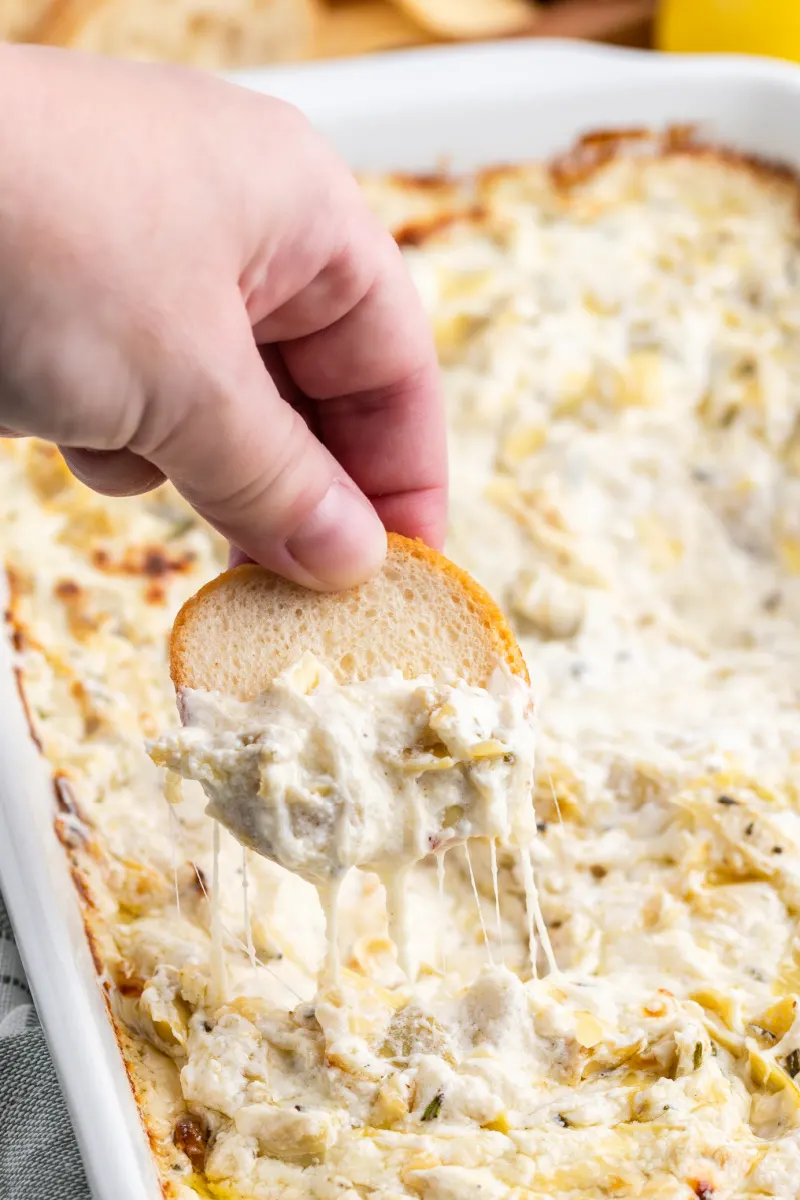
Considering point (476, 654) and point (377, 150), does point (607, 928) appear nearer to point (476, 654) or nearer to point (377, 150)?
point (476, 654)

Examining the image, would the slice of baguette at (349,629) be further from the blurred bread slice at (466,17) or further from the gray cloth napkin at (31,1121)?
the blurred bread slice at (466,17)

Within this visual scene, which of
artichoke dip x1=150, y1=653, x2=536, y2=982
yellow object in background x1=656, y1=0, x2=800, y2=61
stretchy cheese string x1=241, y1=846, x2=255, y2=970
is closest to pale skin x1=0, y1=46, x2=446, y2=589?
artichoke dip x1=150, y1=653, x2=536, y2=982

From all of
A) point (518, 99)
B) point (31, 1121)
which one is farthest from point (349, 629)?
point (518, 99)

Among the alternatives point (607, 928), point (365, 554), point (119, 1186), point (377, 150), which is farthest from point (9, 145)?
point (377, 150)

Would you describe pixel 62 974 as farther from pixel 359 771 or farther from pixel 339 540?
pixel 339 540

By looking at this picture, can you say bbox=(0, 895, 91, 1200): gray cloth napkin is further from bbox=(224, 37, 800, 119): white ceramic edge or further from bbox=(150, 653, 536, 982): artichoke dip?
bbox=(224, 37, 800, 119): white ceramic edge

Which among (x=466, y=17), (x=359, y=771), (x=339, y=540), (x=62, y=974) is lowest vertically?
(x=62, y=974)

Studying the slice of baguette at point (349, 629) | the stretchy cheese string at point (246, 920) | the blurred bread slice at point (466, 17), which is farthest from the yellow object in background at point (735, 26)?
the stretchy cheese string at point (246, 920)
